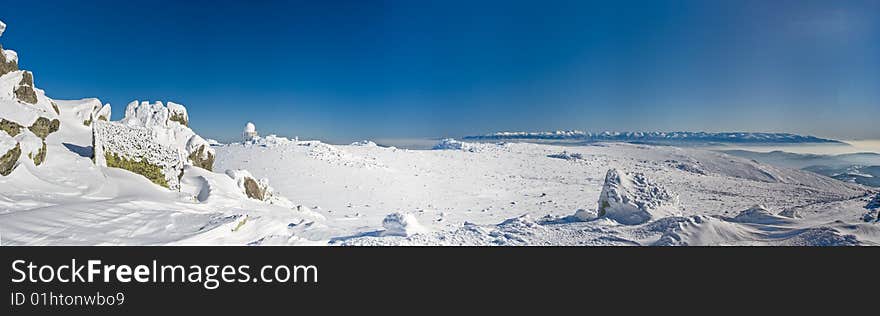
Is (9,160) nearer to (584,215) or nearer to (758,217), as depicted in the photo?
(584,215)

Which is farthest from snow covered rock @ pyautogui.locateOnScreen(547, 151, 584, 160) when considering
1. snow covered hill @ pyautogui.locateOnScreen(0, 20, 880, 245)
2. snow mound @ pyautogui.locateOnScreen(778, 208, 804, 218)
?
snow mound @ pyautogui.locateOnScreen(778, 208, 804, 218)

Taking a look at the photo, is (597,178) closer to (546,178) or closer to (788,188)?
(546,178)

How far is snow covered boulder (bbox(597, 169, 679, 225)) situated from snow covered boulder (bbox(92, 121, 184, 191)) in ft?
27.4

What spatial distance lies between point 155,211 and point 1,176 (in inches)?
111

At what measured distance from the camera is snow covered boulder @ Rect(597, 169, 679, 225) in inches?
227

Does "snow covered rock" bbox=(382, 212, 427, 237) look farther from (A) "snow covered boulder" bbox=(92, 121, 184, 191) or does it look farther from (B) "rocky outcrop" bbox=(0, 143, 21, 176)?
(B) "rocky outcrop" bbox=(0, 143, 21, 176)

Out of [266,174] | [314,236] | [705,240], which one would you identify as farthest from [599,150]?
[266,174]

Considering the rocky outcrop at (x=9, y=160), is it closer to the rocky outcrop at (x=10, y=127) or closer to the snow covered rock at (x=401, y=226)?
the rocky outcrop at (x=10, y=127)

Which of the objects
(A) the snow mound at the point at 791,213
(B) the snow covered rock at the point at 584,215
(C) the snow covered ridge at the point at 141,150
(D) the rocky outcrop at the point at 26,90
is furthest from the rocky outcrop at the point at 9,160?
(A) the snow mound at the point at 791,213

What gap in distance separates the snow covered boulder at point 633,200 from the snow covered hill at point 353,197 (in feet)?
0.07

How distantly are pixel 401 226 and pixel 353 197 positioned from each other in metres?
8.52

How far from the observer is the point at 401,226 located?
4734mm

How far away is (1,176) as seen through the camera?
591cm

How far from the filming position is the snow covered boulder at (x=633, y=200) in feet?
19.0
